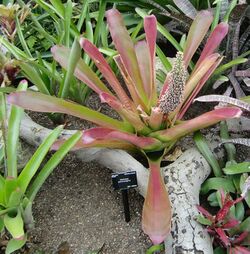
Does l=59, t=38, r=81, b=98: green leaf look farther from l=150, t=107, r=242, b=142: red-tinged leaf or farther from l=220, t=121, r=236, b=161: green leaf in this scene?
l=220, t=121, r=236, b=161: green leaf

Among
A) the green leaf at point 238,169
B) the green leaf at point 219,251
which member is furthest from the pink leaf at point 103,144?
the green leaf at point 219,251

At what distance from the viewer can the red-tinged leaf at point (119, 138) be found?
1.20 m

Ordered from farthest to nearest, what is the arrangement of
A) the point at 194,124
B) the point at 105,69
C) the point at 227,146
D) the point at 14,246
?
the point at 227,146, the point at 105,69, the point at 194,124, the point at 14,246

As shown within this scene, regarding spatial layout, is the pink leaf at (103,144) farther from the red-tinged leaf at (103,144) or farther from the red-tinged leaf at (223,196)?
the red-tinged leaf at (223,196)

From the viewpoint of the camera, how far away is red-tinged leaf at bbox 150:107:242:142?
1.23 m

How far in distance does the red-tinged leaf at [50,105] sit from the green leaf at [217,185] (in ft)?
1.16

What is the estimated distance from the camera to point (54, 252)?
1.38 metres

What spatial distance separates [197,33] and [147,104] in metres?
0.33

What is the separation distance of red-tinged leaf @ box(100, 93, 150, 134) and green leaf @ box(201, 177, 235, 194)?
0.27 metres

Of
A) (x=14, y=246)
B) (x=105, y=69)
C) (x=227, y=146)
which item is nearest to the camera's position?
(x=14, y=246)

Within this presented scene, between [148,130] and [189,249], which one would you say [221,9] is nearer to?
[148,130]

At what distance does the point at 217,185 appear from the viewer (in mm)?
1399

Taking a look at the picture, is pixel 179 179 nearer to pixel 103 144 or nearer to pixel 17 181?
pixel 103 144

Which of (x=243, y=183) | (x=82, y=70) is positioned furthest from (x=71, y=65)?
(x=243, y=183)
